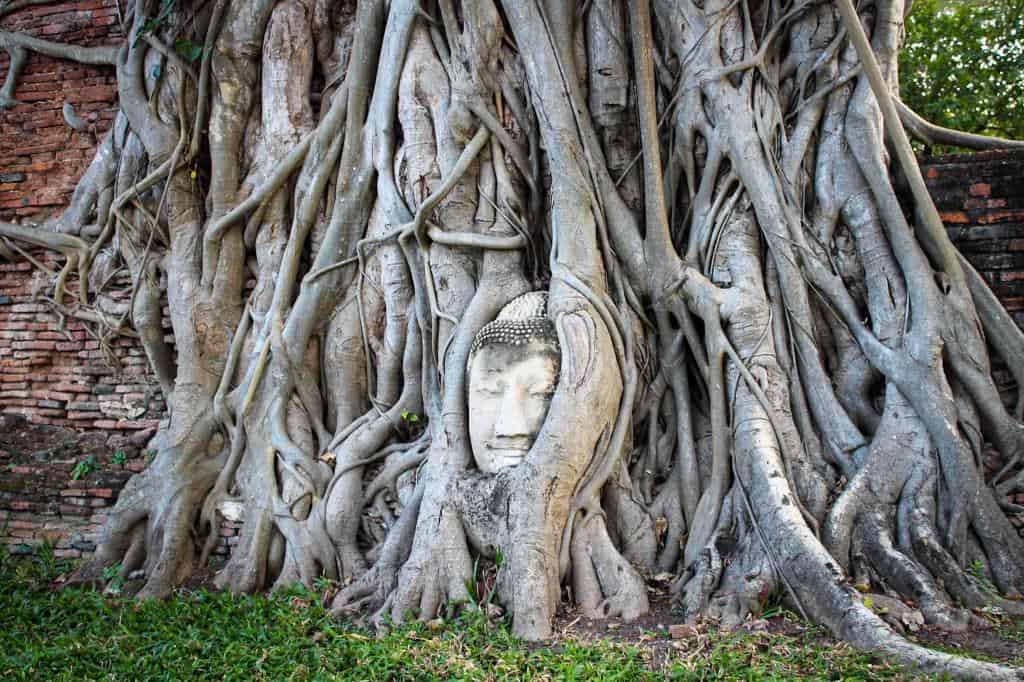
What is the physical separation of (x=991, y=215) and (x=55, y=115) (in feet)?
→ 19.0

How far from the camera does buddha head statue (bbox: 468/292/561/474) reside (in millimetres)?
3734

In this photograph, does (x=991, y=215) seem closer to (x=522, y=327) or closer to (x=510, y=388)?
(x=522, y=327)

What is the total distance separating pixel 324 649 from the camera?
131 inches

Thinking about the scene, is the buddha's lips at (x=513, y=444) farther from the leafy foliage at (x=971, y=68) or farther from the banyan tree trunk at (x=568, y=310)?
the leafy foliage at (x=971, y=68)

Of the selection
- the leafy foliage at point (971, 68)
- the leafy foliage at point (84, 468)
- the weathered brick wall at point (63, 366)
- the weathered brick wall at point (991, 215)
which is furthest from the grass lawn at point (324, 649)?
the leafy foliage at point (971, 68)

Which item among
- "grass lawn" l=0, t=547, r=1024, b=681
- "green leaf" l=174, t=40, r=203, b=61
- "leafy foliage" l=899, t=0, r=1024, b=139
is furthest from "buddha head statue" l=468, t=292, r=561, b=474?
"leafy foliage" l=899, t=0, r=1024, b=139

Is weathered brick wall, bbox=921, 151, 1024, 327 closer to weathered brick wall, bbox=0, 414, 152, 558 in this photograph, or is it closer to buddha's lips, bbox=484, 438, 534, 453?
buddha's lips, bbox=484, 438, 534, 453

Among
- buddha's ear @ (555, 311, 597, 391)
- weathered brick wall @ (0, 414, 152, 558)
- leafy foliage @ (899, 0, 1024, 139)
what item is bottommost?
weathered brick wall @ (0, 414, 152, 558)

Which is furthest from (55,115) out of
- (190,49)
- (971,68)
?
(971,68)

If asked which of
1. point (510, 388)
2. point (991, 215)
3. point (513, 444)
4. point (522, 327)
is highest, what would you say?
point (991, 215)

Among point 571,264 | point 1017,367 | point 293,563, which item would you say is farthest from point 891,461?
point 293,563

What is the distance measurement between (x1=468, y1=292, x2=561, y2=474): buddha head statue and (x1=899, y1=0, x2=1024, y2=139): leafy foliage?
17.3ft

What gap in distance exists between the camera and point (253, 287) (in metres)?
5.04

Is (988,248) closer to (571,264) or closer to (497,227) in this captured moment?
(571,264)
